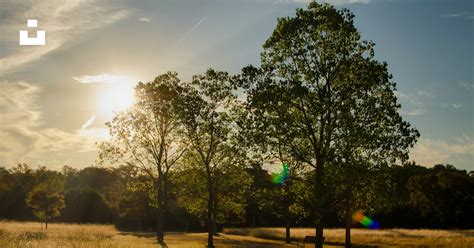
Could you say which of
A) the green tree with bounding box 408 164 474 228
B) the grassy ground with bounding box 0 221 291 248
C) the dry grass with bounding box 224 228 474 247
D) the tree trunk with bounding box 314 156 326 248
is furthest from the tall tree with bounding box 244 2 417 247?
the green tree with bounding box 408 164 474 228

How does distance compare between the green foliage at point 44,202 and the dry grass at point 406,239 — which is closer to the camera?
the dry grass at point 406,239

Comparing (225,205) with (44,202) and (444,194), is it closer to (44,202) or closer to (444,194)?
(44,202)

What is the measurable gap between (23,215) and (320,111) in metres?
97.6

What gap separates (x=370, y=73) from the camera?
29.0 meters

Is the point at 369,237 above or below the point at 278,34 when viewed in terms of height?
below

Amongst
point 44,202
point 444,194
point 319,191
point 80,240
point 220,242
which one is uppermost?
point 319,191

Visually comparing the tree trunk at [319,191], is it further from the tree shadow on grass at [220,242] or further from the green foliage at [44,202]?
the green foliage at [44,202]

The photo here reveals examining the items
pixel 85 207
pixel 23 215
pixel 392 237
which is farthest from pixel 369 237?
pixel 23 215

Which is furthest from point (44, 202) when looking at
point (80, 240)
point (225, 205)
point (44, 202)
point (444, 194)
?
point (444, 194)

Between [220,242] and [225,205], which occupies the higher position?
[225,205]

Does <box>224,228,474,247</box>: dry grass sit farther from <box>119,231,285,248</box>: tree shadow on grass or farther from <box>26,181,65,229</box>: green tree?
<box>26,181,65,229</box>: green tree

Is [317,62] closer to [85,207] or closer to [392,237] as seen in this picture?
[392,237]

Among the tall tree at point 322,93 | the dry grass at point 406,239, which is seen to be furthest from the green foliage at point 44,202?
the tall tree at point 322,93

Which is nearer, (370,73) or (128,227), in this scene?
(370,73)
